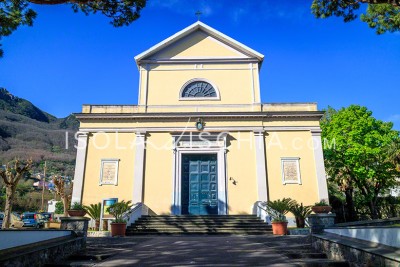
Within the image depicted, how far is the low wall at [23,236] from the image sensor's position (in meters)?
4.90

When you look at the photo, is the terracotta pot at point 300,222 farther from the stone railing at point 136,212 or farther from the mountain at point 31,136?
the mountain at point 31,136

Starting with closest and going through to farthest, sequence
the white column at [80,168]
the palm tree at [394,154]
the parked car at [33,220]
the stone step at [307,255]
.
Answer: the stone step at [307,255] → the white column at [80,168] → the palm tree at [394,154] → the parked car at [33,220]

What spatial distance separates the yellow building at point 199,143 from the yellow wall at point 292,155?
46 mm

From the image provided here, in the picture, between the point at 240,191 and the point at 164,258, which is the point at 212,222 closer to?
the point at 240,191

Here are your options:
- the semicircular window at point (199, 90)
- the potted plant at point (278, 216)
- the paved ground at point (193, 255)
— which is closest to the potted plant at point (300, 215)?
the potted plant at point (278, 216)

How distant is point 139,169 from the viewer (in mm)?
14023

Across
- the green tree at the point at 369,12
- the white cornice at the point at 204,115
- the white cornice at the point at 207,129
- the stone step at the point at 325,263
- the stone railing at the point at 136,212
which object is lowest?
the stone step at the point at 325,263

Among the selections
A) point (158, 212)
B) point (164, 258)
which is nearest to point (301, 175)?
point (158, 212)

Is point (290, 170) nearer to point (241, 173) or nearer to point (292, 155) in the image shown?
point (292, 155)

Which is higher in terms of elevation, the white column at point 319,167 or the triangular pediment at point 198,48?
the triangular pediment at point 198,48

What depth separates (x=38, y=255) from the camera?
5191 millimetres

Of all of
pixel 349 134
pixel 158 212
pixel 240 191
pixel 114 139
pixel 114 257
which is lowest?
pixel 114 257

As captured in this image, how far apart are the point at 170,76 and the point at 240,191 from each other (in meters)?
7.10

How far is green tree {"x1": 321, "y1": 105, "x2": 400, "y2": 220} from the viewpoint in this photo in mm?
20045
